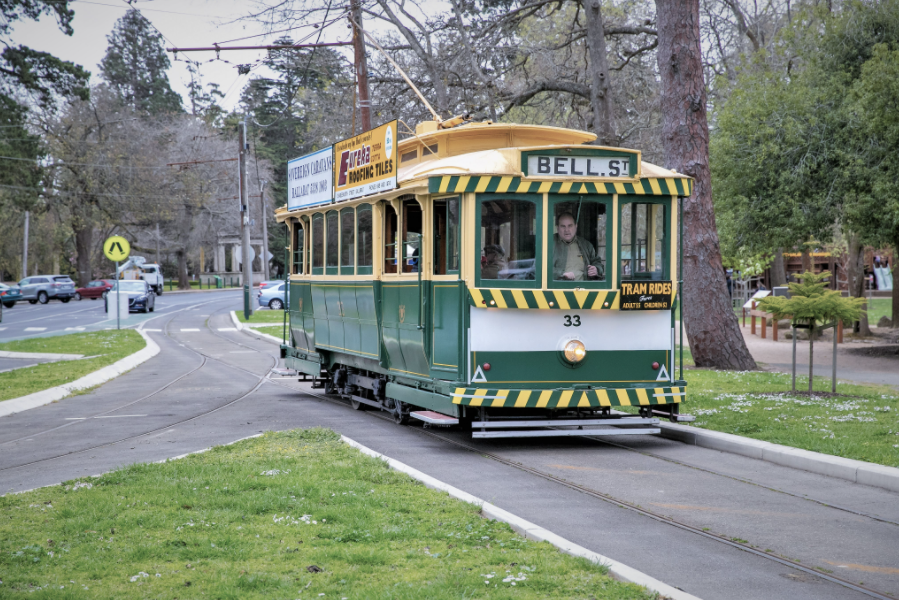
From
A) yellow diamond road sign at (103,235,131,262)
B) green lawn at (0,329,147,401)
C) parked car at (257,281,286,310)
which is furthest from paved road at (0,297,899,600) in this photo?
parked car at (257,281,286,310)

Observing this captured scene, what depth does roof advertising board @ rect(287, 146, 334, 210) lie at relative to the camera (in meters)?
14.0

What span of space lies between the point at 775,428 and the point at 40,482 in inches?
306

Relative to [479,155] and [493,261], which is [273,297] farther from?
[493,261]

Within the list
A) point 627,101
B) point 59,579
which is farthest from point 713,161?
point 59,579

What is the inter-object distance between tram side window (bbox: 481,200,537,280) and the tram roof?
1.14 feet

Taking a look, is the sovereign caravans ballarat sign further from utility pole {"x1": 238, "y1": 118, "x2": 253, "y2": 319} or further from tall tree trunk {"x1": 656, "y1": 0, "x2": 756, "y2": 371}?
utility pole {"x1": 238, "y1": 118, "x2": 253, "y2": 319}

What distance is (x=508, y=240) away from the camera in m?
10.2

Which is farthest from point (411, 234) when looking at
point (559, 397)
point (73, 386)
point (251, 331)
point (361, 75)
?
point (251, 331)

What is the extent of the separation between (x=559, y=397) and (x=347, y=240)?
4523mm

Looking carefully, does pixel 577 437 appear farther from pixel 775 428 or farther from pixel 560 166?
pixel 560 166

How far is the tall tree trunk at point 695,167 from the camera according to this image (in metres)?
17.6

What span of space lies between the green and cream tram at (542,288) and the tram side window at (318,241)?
343 cm

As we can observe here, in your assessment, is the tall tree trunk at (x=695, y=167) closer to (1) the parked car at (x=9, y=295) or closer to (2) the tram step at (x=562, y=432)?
(2) the tram step at (x=562, y=432)

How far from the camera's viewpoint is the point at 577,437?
1136 centimetres
